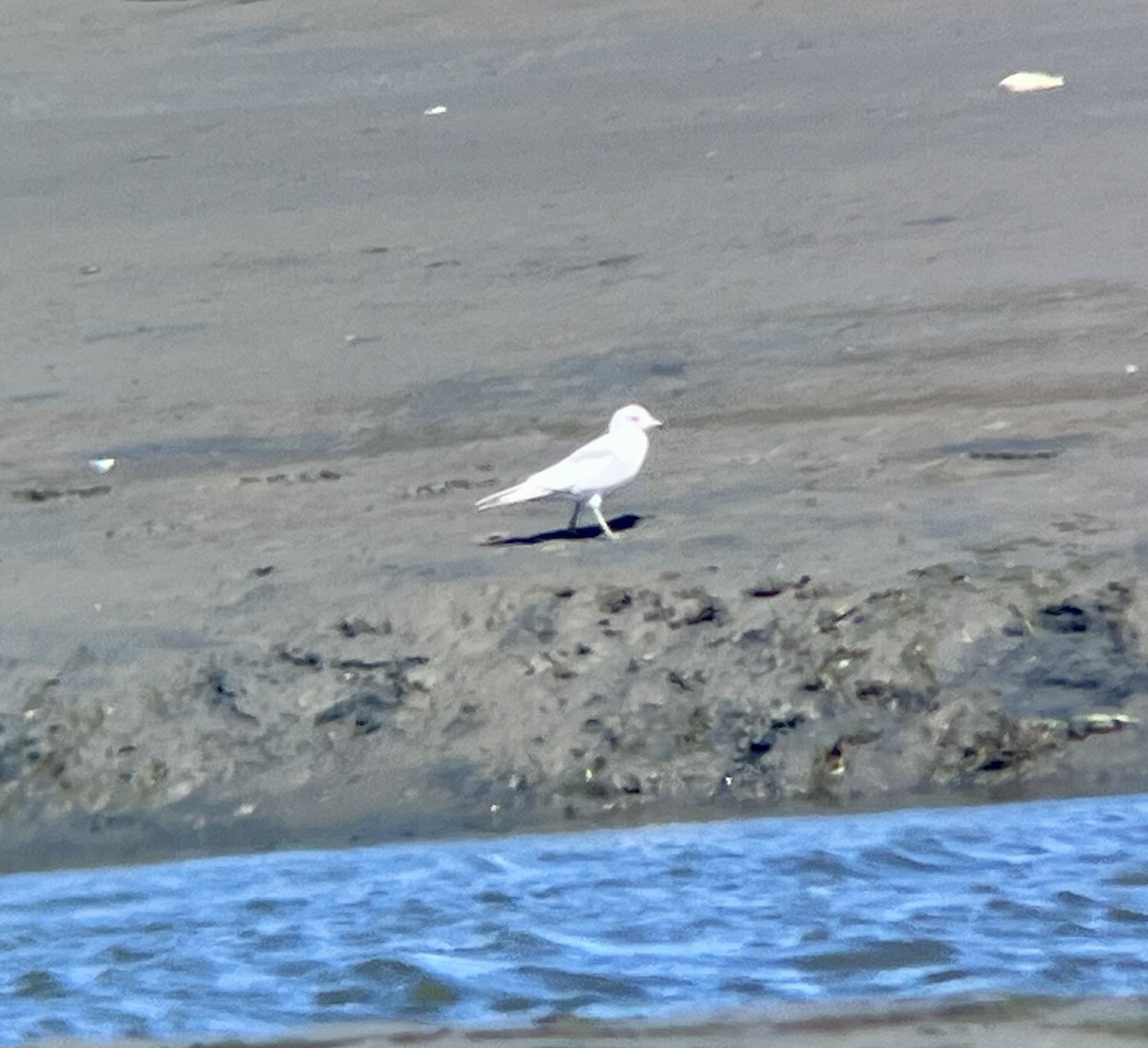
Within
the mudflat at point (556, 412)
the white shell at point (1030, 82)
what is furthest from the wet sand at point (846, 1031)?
the white shell at point (1030, 82)

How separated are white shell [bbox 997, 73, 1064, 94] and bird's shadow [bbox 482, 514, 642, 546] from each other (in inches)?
203

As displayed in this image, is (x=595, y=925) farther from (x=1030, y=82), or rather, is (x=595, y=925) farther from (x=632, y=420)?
(x=1030, y=82)

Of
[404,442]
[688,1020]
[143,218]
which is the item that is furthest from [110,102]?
[688,1020]

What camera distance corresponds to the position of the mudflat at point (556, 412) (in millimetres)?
6172

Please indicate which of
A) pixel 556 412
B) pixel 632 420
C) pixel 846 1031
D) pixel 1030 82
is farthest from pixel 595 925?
pixel 1030 82

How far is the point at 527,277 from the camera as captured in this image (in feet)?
32.4

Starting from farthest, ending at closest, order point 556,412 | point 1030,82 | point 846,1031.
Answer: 1. point 1030,82
2. point 556,412
3. point 846,1031

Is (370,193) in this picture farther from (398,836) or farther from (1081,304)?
(398,836)

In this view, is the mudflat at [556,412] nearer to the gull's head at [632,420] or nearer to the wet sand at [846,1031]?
the gull's head at [632,420]

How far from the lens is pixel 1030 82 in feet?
38.4

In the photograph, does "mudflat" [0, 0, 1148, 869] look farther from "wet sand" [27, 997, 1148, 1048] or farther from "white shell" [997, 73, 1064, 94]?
"wet sand" [27, 997, 1148, 1048]

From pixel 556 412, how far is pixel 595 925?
3597 millimetres

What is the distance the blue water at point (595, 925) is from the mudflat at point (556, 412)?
0.25m

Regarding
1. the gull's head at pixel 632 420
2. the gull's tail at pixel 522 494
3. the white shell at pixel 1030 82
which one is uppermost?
the white shell at pixel 1030 82
